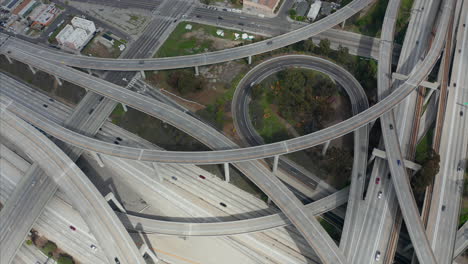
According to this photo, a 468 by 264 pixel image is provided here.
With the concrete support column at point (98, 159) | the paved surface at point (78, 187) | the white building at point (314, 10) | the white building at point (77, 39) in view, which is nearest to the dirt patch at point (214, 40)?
the white building at point (314, 10)

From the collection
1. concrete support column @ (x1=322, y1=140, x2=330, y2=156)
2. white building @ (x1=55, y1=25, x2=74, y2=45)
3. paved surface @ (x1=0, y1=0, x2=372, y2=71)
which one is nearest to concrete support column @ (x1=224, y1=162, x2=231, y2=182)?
concrete support column @ (x1=322, y1=140, x2=330, y2=156)

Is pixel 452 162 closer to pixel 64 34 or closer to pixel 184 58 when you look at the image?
pixel 184 58

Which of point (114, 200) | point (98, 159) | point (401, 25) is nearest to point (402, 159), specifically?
point (401, 25)

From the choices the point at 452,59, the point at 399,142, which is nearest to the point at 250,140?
the point at 399,142

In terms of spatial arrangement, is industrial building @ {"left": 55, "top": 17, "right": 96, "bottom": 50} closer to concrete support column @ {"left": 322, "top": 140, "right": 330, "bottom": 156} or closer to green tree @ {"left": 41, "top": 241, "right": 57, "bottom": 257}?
green tree @ {"left": 41, "top": 241, "right": 57, "bottom": 257}

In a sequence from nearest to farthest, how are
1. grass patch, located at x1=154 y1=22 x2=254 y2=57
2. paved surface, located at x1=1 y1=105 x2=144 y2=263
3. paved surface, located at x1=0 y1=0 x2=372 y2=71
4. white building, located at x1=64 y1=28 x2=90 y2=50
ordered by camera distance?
paved surface, located at x1=1 y1=105 x2=144 y2=263 → paved surface, located at x1=0 y1=0 x2=372 y2=71 → white building, located at x1=64 y1=28 x2=90 y2=50 → grass patch, located at x1=154 y1=22 x2=254 y2=57
